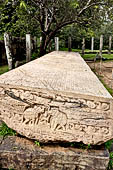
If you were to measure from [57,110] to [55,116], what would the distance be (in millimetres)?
69

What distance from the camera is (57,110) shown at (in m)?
1.44

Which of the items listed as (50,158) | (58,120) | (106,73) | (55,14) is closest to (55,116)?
(58,120)

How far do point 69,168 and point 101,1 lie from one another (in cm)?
608

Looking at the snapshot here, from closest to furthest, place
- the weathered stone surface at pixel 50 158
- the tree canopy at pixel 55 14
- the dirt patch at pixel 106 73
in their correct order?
the weathered stone surface at pixel 50 158
the dirt patch at pixel 106 73
the tree canopy at pixel 55 14

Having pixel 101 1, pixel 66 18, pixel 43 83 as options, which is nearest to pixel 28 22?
pixel 66 18

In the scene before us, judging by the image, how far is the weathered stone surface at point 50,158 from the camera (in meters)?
1.52

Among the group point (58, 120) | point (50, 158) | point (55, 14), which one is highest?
point (55, 14)

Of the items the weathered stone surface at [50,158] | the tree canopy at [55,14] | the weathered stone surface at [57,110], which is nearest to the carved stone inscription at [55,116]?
the weathered stone surface at [57,110]

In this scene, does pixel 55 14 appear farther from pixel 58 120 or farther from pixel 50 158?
pixel 50 158

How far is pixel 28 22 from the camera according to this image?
693 cm

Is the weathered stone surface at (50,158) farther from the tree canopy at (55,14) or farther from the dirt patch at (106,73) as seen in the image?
the tree canopy at (55,14)

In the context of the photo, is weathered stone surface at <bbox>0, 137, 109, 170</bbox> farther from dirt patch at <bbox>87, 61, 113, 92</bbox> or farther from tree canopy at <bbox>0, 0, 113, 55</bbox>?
tree canopy at <bbox>0, 0, 113, 55</bbox>

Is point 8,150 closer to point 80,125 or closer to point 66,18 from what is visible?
point 80,125

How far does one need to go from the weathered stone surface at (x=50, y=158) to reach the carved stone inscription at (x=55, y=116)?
13cm
